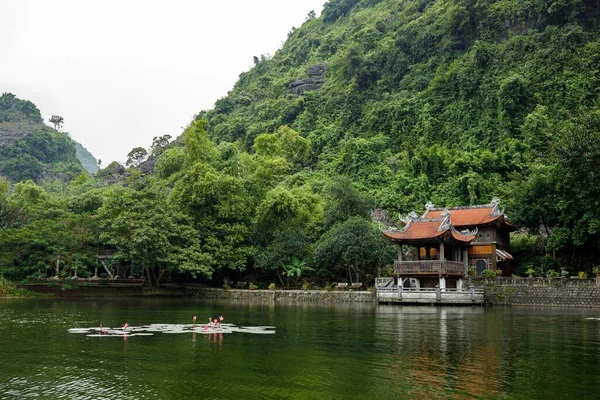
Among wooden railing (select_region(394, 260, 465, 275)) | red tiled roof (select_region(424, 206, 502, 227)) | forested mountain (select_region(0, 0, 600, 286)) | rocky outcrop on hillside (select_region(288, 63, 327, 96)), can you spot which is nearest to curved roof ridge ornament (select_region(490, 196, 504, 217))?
red tiled roof (select_region(424, 206, 502, 227))

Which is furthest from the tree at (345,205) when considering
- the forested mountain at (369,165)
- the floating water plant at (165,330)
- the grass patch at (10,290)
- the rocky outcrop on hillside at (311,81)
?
the rocky outcrop on hillside at (311,81)

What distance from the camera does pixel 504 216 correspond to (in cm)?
4338

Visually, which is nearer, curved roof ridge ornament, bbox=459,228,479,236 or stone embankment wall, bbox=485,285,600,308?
stone embankment wall, bbox=485,285,600,308

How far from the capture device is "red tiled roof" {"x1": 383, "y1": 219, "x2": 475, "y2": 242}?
39094 mm

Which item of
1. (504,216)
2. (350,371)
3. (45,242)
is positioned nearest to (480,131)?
(504,216)

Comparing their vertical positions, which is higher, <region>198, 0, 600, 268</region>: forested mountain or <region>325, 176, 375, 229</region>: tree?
<region>198, 0, 600, 268</region>: forested mountain

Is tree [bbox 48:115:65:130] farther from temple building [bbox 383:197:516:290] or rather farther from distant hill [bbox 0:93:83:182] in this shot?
temple building [bbox 383:197:516:290]

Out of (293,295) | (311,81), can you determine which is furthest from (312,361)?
(311,81)

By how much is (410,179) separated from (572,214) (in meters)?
21.9

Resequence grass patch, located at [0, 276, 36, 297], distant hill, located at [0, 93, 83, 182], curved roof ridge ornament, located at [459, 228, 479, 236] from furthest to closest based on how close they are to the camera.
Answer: distant hill, located at [0, 93, 83, 182]
grass patch, located at [0, 276, 36, 297]
curved roof ridge ornament, located at [459, 228, 479, 236]

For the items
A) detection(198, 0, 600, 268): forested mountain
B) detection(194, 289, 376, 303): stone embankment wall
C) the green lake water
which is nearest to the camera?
the green lake water

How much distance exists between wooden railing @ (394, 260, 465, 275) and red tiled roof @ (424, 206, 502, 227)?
509 centimetres

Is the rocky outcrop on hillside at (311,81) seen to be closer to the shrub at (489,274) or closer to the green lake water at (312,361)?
the shrub at (489,274)

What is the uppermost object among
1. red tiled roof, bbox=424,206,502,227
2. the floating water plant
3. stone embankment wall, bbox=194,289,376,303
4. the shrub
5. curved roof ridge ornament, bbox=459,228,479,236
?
red tiled roof, bbox=424,206,502,227
